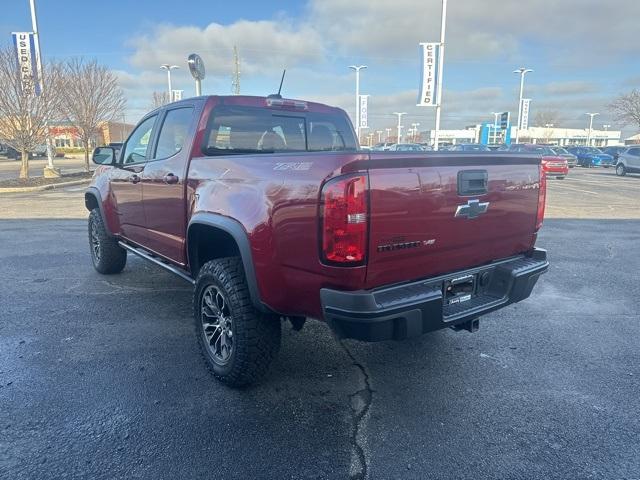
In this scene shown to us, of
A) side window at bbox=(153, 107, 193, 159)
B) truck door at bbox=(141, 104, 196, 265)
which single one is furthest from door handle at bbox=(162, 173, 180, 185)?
side window at bbox=(153, 107, 193, 159)

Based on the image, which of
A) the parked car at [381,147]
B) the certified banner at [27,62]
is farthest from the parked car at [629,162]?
the certified banner at [27,62]

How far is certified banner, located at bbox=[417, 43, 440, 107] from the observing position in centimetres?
2195

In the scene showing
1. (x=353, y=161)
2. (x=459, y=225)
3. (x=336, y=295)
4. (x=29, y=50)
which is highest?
(x=29, y=50)

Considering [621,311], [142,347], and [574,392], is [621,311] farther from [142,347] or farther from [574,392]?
[142,347]

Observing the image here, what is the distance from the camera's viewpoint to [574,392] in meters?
3.18

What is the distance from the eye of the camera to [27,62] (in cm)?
1734

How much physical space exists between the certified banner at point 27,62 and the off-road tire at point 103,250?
14085mm

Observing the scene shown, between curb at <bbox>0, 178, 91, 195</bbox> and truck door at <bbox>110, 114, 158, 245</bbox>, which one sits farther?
curb at <bbox>0, 178, 91, 195</bbox>

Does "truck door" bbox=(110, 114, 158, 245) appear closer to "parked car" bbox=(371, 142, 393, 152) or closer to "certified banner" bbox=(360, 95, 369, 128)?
"parked car" bbox=(371, 142, 393, 152)

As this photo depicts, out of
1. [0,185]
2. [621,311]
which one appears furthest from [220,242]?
[0,185]

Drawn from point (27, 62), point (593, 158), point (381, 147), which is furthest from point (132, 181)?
point (593, 158)

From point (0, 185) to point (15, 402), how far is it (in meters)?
17.8

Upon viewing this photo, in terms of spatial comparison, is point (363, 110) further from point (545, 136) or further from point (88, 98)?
point (545, 136)

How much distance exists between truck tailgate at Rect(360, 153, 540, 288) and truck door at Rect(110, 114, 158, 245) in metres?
2.81
